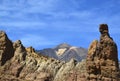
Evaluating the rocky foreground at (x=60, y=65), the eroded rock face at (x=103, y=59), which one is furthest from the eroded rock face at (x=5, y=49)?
the eroded rock face at (x=103, y=59)

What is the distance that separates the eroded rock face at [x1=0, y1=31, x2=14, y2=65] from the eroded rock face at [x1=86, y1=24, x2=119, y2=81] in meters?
42.2

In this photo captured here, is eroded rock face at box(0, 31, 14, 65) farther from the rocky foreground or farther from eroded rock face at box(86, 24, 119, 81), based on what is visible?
eroded rock face at box(86, 24, 119, 81)

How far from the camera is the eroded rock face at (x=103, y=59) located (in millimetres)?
144875

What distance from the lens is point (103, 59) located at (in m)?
148

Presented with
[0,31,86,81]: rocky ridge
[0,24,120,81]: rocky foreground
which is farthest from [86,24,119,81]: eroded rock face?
[0,31,86,81]: rocky ridge

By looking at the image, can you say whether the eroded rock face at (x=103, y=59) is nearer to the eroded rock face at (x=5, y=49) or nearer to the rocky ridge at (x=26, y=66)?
the rocky ridge at (x=26, y=66)

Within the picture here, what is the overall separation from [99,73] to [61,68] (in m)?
27.4

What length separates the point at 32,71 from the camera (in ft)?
562

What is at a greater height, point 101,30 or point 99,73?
point 101,30

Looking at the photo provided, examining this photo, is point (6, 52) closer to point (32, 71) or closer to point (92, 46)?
point (32, 71)

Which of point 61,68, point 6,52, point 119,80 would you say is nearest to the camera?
point 119,80

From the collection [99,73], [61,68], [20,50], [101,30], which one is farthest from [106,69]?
[20,50]

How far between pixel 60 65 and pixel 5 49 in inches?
869

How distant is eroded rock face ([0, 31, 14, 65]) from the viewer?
180m
